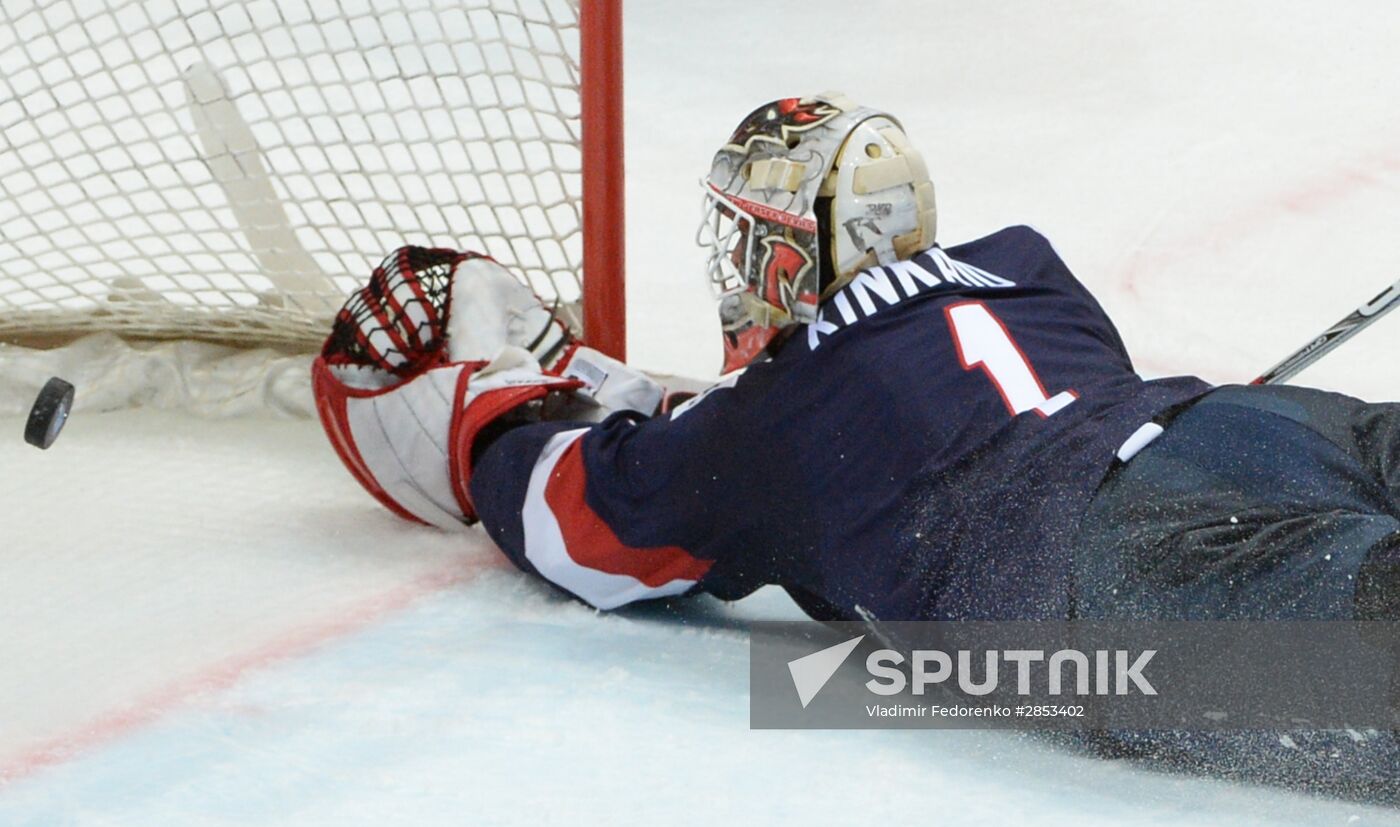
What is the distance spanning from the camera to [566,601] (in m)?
1.58

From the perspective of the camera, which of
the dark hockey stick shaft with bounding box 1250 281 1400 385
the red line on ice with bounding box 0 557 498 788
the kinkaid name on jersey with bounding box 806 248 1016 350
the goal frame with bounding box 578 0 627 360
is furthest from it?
the goal frame with bounding box 578 0 627 360

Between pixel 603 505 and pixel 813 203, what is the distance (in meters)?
0.35

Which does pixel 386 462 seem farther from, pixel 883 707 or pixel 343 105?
pixel 343 105

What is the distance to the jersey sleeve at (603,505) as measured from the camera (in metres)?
1.43

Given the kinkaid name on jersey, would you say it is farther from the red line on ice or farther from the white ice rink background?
the red line on ice

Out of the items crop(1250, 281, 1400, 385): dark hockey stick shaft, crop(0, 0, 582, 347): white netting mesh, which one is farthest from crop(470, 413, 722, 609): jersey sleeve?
crop(1250, 281, 1400, 385): dark hockey stick shaft

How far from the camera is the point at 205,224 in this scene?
2701 millimetres

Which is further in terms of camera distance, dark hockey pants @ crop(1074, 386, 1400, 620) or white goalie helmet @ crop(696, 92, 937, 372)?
white goalie helmet @ crop(696, 92, 937, 372)

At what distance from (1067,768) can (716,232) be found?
0.56 m

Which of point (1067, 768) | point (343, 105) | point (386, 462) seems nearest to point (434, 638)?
point (386, 462)

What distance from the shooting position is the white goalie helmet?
4.53 feet

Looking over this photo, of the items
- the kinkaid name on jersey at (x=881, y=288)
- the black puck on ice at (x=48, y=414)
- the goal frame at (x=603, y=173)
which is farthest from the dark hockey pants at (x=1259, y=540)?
the black puck on ice at (x=48, y=414)

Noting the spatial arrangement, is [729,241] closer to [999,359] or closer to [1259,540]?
[999,359]

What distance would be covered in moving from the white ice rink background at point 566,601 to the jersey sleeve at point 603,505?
0.05 m
